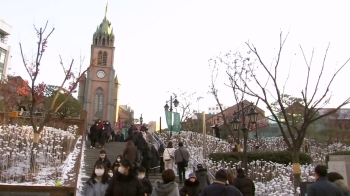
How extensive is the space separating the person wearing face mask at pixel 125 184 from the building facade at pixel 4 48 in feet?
187

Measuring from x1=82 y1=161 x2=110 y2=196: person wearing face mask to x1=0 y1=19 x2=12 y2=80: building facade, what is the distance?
56.3 metres

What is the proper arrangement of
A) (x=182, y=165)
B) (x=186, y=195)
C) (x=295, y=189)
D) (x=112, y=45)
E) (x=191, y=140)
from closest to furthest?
(x=186, y=195) < (x=295, y=189) < (x=182, y=165) < (x=191, y=140) < (x=112, y=45)

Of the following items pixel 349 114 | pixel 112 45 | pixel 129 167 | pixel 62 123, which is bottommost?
pixel 129 167

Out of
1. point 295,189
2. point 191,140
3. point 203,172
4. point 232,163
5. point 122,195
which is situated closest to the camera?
point 122,195

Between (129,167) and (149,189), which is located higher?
(129,167)

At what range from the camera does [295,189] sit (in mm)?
10227

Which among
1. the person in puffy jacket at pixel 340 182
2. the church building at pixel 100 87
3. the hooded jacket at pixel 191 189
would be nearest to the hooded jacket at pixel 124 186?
the hooded jacket at pixel 191 189

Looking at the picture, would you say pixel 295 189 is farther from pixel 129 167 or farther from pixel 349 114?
pixel 349 114

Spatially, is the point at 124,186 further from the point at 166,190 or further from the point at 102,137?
the point at 102,137

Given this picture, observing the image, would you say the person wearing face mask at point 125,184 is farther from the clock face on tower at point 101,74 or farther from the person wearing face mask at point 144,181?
the clock face on tower at point 101,74

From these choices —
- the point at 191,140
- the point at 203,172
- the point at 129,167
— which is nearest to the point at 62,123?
the point at 191,140

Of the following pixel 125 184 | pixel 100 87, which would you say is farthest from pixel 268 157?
pixel 100 87

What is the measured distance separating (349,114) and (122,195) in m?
47.5

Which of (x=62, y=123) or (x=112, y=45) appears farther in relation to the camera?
(x=112, y=45)
